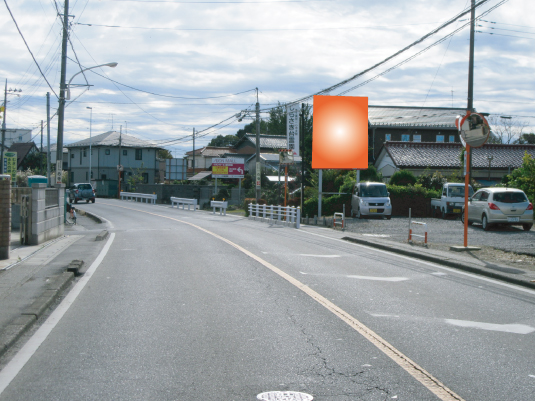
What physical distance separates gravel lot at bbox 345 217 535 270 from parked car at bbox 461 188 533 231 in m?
0.38

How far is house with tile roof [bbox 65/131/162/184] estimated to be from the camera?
72.3m

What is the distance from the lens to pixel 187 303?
23.7 ft

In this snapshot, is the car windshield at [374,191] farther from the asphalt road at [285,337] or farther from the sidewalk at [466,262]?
the asphalt road at [285,337]

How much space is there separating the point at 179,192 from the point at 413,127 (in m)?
26.2

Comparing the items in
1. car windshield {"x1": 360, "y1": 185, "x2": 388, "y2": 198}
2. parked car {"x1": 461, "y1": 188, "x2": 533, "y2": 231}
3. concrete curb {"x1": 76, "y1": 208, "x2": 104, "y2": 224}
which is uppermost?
car windshield {"x1": 360, "y1": 185, "x2": 388, "y2": 198}

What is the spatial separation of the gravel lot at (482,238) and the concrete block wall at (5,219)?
10.6 m

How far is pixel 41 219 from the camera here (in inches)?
559

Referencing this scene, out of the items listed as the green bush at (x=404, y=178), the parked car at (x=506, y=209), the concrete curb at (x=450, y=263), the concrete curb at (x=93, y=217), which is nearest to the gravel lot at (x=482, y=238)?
the parked car at (x=506, y=209)

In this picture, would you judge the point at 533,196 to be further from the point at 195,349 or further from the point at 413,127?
the point at 413,127

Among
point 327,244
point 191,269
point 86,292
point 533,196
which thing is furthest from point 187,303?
point 533,196

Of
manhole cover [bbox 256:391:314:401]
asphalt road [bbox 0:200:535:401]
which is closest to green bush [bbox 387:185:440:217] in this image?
asphalt road [bbox 0:200:535:401]

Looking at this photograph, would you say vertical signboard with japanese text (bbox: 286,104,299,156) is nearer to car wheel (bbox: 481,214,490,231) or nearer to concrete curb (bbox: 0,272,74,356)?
car wheel (bbox: 481,214,490,231)

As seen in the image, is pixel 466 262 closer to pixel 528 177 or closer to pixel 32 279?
pixel 32 279

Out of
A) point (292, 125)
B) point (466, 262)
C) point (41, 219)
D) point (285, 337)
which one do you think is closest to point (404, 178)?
point (292, 125)
